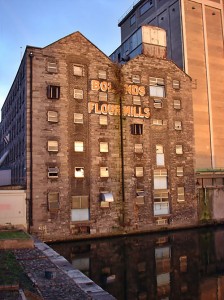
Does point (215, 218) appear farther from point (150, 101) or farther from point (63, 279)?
point (63, 279)

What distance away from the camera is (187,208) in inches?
1483

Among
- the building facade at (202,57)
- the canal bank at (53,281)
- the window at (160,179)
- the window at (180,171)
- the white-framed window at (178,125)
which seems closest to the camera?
the canal bank at (53,281)

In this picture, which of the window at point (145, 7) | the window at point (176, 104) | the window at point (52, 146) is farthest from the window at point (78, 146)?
the window at point (145, 7)

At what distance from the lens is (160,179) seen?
36531 mm

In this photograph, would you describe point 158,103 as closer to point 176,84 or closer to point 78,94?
point 176,84

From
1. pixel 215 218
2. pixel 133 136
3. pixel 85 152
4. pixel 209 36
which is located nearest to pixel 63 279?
pixel 85 152

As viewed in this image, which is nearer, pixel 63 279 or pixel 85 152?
pixel 63 279

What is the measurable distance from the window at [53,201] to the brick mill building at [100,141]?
0.30 ft

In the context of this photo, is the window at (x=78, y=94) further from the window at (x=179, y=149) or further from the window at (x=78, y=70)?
the window at (x=179, y=149)

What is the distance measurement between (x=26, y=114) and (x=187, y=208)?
20.3 metres

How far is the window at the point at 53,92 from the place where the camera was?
104ft

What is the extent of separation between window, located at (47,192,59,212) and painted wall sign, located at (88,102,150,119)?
29.6ft

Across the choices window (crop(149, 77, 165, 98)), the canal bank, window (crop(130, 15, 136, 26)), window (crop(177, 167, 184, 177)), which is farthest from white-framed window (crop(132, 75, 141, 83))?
window (crop(130, 15, 136, 26))

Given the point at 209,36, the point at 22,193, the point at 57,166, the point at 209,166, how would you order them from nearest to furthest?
the point at 22,193
the point at 57,166
the point at 209,166
the point at 209,36
